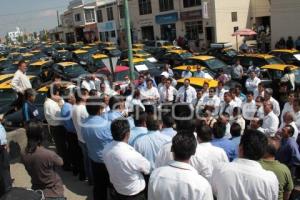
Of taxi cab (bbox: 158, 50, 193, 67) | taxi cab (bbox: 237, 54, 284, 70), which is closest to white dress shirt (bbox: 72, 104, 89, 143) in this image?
taxi cab (bbox: 237, 54, 284, 70)

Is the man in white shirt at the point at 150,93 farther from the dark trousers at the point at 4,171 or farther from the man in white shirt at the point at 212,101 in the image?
the dark trousers at the point at 4,171

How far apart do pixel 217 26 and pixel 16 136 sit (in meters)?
30.1

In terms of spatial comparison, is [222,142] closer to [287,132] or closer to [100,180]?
[287,132]

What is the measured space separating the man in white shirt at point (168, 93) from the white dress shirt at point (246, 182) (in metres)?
8.31

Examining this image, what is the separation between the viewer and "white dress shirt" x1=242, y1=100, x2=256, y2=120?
938 cm

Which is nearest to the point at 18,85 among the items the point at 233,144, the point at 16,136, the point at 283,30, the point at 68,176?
the point at 16,136

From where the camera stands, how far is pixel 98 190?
6105mm

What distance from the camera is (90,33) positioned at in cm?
6494

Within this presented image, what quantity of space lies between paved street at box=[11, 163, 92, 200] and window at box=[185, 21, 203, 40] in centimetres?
3292

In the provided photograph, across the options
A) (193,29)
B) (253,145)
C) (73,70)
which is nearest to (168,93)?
(253,145)

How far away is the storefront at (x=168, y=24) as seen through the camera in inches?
1662

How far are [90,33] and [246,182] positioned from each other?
63.8 metres

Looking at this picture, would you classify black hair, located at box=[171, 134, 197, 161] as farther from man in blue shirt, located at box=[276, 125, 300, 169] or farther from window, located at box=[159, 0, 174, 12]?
window, located at box=[159, 0, 174, 12]

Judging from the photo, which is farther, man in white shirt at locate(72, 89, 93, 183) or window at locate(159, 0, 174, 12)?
window at locate(159, 0, 174, 12)
